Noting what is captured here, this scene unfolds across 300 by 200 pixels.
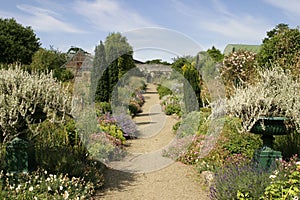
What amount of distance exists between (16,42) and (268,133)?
30266mm

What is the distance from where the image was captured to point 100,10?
6633 millimetres

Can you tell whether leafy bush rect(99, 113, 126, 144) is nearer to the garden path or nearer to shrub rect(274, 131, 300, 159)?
the garden path

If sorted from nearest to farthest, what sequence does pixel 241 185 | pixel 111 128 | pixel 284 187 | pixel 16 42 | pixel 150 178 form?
pixel 284 187, pixel 241 185, pixel 150 178, pixel 111 128, pixel 16 42

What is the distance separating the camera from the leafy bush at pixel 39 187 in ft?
12.8

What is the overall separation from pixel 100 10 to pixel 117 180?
3.45 metres

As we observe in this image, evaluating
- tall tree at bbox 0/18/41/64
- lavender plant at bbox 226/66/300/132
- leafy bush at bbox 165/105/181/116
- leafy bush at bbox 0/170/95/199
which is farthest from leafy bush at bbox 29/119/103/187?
tall tree at bbox 0/18/41/64

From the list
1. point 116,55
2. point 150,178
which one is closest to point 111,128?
point 150,178

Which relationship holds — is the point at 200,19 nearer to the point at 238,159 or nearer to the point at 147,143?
the point at 238,159

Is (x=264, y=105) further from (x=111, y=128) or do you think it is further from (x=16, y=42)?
(x=16, y=42)

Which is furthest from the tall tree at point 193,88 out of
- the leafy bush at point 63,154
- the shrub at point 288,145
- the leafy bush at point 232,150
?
the leafy bush at point 63,154

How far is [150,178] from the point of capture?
5777 mm

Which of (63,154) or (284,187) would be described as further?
(63,154)

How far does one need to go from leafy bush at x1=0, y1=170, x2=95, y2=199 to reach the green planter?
2.53 m

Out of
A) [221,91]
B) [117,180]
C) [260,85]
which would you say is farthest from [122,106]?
[260,85]
